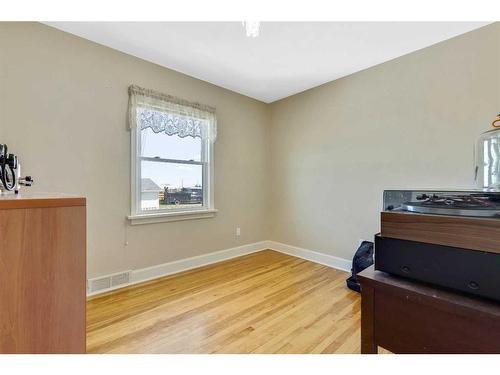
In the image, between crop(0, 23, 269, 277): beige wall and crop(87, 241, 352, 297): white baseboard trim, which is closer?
crop(0, 23, 269, 277): beige wall

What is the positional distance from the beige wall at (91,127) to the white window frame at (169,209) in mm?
62

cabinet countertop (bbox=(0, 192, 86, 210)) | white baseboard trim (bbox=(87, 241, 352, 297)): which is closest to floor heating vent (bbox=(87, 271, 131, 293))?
white baseboard trim (bbox=(87, 241, 352, 297))

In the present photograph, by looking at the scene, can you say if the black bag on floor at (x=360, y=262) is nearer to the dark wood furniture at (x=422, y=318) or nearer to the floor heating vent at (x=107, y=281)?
the dark wood furniture at (x=422, y=318)

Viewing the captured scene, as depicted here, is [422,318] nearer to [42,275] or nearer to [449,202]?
[449,202]

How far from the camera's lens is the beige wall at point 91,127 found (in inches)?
75.5

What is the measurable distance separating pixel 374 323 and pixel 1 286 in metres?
1.11

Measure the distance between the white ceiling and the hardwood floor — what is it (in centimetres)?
235

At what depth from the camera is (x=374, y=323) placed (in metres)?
0.71

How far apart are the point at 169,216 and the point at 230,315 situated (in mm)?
1332

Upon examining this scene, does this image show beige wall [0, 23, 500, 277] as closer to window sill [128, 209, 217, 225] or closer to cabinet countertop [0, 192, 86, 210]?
window sill [128, 209, 217, 225]

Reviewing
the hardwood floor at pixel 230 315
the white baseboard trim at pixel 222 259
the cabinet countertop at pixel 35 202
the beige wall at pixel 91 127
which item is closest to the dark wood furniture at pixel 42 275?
the cabinet countertop at pixel 35 202

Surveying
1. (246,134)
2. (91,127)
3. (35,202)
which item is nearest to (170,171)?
(91,127)

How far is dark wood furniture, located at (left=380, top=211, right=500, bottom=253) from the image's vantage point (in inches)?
21.5

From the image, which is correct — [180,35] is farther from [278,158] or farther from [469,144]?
[469,144]
